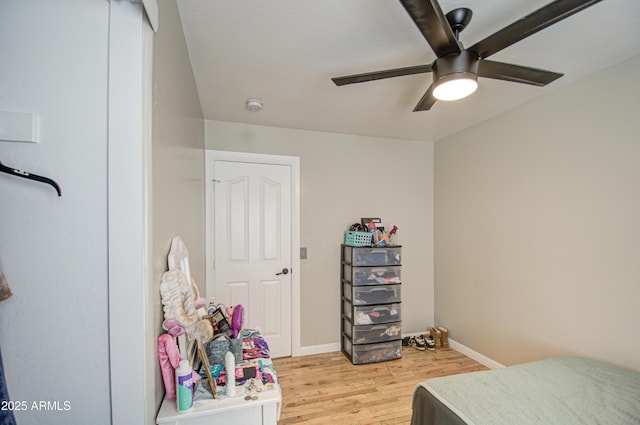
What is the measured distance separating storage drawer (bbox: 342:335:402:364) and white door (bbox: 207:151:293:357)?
0.70 meters

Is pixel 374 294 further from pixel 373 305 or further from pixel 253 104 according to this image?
pixel 253 104

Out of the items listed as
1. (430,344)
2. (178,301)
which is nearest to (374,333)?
(430,344)

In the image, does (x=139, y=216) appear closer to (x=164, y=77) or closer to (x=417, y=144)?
(x=164, y=77)

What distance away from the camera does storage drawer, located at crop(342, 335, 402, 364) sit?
295 cm

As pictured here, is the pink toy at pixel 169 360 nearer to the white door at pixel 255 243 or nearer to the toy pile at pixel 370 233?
the white door at pixel 255 243

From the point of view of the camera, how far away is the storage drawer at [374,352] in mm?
2945

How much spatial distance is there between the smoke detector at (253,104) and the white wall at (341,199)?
567mm

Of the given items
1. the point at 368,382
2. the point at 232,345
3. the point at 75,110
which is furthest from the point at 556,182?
the point at 75,110

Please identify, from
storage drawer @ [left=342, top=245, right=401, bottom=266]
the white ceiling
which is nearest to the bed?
storage drawer @ [left=342, top=245, right=401, bottom=266]

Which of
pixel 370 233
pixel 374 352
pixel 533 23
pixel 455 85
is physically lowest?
pixel 374 352

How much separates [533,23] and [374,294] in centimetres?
254

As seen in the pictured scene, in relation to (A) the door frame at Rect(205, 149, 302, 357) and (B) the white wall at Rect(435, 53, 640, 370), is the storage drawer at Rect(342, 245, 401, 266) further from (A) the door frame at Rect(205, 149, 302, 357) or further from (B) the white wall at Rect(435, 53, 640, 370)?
(B) the white wall at Rect(435, 53, 640, 370)

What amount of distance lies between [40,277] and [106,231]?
0.66ft

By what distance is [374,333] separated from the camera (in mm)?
3010
